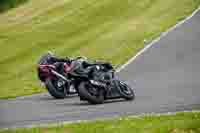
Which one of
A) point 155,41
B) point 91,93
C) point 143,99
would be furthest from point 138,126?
point 155,41

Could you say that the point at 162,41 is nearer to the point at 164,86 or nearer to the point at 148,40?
the point at 148,40

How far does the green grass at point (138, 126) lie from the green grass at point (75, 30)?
10.6 metres

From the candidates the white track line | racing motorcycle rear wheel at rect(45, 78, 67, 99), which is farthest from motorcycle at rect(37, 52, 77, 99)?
the white track line

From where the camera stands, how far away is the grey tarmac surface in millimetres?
18156

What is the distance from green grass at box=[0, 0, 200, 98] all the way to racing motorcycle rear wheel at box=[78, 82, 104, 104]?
20.6ft

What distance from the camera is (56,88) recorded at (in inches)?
890

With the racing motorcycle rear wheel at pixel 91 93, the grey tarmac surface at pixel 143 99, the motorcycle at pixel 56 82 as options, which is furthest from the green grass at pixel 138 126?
the motorcycle at pixel 56 82

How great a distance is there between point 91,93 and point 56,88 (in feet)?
8.70

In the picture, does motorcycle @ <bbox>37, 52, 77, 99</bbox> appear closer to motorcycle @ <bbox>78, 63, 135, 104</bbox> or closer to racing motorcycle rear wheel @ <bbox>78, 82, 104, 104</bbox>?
motorcycle @ <bbox>78, 63, 135, 104</bbox>

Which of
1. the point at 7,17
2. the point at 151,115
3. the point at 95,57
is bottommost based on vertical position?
the point at 151,115

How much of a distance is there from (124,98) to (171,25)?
22.6 metres

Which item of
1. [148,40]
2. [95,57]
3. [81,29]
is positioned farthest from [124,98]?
[81,29]

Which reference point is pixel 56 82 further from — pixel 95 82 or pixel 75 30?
pixel 75 30

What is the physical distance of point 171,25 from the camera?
42875 mm
